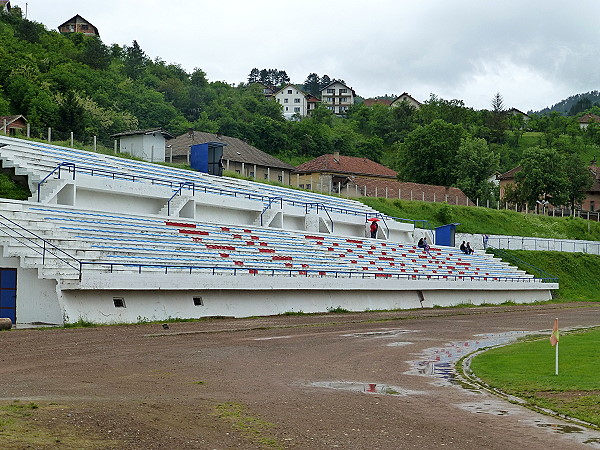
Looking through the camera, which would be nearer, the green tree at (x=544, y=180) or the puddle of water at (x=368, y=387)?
the puddle of water at (x=368, y=387)

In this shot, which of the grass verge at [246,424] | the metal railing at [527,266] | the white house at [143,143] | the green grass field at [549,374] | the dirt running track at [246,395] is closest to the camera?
the grass verge at [246,424]

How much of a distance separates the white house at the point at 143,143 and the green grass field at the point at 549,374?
31129 mm

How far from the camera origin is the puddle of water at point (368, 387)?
1299 cm

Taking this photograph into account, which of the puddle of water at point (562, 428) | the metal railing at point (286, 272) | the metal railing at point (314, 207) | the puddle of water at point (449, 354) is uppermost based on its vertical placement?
the metal railing at point (314, 207)

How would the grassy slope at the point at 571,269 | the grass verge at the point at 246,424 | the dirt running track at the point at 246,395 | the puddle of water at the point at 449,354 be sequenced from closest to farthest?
the grass verge at the point at 246,424 < the dirt running track at the point at 246,395 < the puddle of water at the point at 449,354 < the grassy slope at the point at 571,269

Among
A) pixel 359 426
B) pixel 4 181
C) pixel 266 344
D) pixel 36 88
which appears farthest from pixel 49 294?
pixel 36 88

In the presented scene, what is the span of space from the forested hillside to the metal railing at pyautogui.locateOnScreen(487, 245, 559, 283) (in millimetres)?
23219

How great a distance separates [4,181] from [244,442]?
25.3m

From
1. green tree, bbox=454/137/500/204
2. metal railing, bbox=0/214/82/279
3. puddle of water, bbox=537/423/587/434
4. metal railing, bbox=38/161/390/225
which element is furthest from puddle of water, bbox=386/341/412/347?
green tree, bbox=454/137/500/204

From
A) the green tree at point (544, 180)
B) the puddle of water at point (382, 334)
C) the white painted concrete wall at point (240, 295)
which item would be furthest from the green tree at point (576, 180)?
the puddle of water at point (382, 334)

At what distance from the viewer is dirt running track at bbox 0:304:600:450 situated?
916 cm

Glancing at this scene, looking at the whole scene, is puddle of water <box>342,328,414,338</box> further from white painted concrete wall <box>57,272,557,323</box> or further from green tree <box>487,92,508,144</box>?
green tree <box>487,92,508,144</box>

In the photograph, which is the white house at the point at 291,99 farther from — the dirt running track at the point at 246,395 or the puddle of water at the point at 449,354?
the dirt running track at the point at 246,395

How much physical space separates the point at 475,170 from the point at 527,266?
91.3ft
